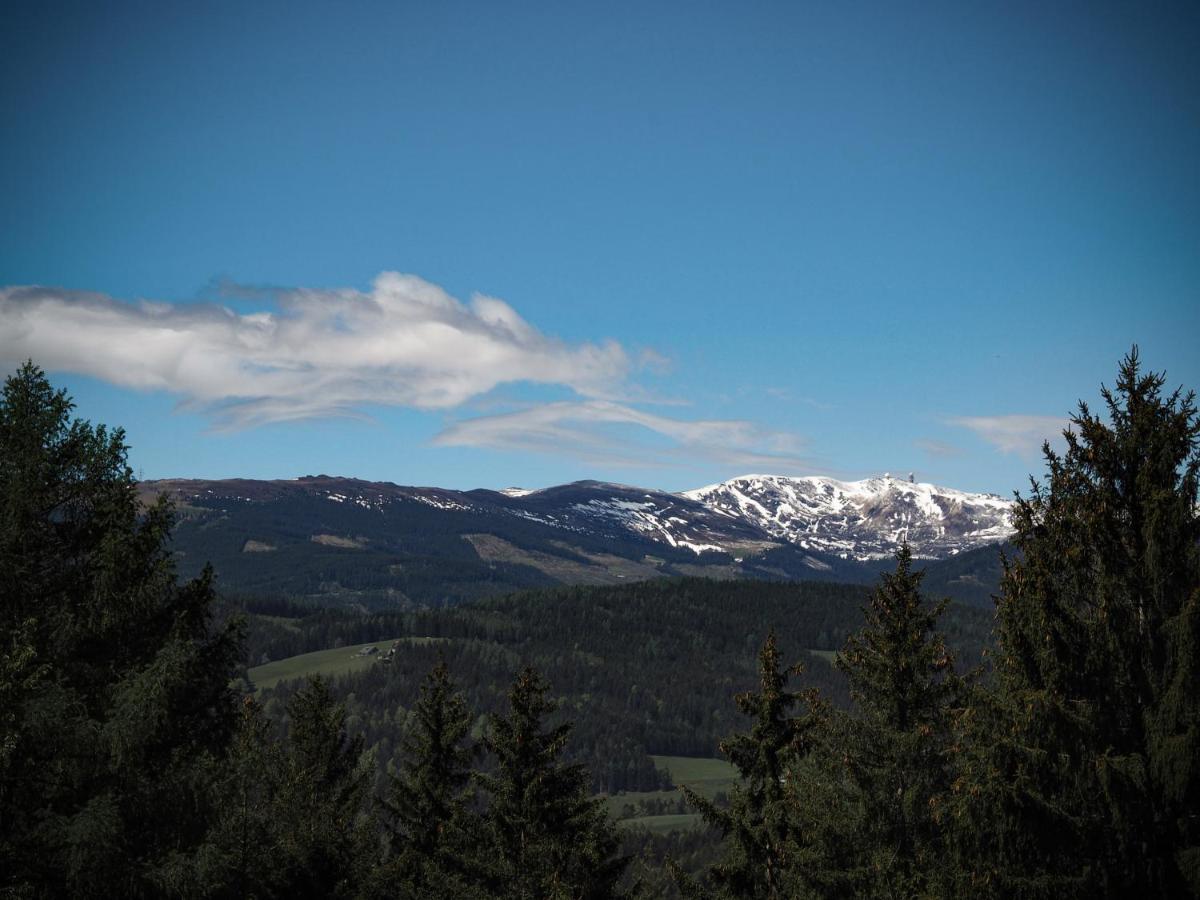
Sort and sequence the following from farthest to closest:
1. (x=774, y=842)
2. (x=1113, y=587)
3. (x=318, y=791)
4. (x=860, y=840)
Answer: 1. (x=318, y=791)
2. (x=774, y=842)
3. (x=860, y=840)
4. (x=1113, y=587)

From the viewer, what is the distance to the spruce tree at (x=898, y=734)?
24.2m

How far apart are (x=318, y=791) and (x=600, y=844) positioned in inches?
562

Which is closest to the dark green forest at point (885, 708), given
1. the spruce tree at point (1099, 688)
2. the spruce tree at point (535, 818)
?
the spruce tree at point (1099, 688)

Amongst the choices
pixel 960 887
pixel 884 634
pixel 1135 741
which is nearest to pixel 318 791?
pixel 884 634

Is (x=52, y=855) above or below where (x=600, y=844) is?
above

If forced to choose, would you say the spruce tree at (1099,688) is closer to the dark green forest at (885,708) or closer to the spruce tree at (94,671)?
the dark green forest at (885,708)

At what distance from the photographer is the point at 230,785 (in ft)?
72.3

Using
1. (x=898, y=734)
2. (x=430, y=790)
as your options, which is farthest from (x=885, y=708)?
(x=430, y=790)

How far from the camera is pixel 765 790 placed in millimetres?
29250

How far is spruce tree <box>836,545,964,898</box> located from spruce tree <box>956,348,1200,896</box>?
399 cm

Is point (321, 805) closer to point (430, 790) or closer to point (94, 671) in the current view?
point (430, 790)

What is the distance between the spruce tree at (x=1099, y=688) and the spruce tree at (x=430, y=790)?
19.4 m

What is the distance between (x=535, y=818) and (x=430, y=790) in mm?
6410

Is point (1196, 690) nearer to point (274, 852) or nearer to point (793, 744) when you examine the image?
point (793, 744)
